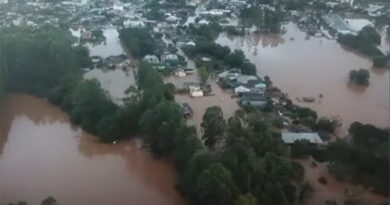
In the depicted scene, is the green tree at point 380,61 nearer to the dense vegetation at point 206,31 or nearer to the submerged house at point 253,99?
the submerged house at point 253,99

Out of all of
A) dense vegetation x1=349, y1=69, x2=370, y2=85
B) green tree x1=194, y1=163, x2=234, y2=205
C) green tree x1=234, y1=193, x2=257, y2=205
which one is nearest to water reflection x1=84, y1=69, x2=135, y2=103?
green tree x1=194, y1=163, x2=234, y2=205

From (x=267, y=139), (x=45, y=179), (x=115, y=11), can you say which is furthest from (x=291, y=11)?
(x=45, y=179)

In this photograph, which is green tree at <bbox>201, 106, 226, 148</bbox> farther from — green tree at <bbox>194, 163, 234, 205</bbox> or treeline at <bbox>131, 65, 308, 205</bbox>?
green tree at <bbox>194, 163, 234, 205</bbox>

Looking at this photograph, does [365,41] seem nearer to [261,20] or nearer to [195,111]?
[261,20]

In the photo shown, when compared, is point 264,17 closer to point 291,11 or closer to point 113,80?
point 291,11

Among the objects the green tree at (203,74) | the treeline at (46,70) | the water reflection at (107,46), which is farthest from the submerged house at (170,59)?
the treeline at (46,70)
